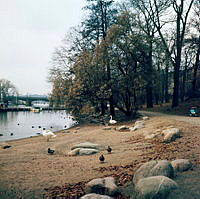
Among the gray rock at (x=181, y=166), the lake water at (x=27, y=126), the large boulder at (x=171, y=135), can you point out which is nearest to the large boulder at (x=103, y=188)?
the gray rock at (x=181, y=166)

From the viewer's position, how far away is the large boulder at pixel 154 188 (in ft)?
14.0

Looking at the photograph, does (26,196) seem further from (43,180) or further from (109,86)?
(109,86)

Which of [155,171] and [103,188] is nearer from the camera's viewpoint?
[103,188]

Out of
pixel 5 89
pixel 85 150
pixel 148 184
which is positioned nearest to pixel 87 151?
pixel 85 150

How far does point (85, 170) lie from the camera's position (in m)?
6.86

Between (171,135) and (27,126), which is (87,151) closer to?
(171,135)

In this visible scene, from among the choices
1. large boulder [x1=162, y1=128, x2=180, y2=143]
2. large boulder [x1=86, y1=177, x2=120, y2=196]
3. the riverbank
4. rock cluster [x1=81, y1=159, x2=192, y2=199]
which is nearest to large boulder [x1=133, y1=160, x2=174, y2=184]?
rock cluster [x1=81, y1=159, x2=192, y2=199]

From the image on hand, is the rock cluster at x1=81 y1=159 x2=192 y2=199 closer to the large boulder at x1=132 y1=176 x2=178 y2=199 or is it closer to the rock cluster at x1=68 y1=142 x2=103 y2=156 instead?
the large boulder at x1=132 y1=176 x2=178 y2=199

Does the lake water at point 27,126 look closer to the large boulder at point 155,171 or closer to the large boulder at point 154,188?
the large boulder at point 155,171

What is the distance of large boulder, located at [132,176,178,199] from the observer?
4.27m

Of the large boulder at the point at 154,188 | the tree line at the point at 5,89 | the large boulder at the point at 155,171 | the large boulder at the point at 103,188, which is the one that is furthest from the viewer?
the tree line at the point at 5,89

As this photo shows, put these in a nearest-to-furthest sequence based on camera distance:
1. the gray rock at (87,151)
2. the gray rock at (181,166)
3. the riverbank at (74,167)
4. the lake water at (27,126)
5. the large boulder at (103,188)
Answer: the large boulder at (103,188), the riverbank at (74,167), the gray rock at (181,166), the gray rock at (87,151), the lake water at (27,126)

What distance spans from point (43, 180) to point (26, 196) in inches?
38.5

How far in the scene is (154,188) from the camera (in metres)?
4.34
